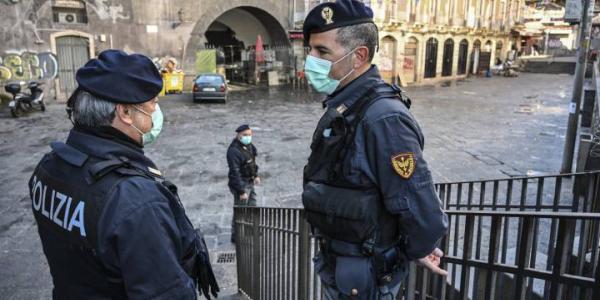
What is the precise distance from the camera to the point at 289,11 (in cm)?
2636

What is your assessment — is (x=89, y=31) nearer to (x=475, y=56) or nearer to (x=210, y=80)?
(x=210, y=80)

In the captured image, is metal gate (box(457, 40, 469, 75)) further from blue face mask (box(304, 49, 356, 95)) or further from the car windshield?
blue face mask (box(304, 49, 356, 95))

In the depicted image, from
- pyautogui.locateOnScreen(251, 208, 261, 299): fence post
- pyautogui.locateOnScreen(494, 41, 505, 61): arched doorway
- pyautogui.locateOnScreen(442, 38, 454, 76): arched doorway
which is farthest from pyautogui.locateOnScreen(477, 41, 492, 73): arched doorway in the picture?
pyautogui.locateOnScreen(251, 208, 261, 299): fence post

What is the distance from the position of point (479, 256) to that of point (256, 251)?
196 cm

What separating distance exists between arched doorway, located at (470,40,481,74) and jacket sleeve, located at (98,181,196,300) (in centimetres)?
3671

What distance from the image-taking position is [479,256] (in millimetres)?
3369

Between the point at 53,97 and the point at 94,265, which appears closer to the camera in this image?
the point at 94,265

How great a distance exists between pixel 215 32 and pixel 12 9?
1315 cm

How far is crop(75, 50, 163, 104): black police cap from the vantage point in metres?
1.80

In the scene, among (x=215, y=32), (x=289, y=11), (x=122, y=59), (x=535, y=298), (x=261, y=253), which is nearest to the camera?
(x=122, y=59)

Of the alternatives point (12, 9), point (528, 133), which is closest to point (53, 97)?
point (12, 9)

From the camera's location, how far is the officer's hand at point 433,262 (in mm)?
2195

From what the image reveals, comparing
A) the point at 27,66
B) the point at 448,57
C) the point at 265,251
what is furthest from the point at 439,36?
the point at 265,251

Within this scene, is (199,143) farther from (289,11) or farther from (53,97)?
(289,11)
